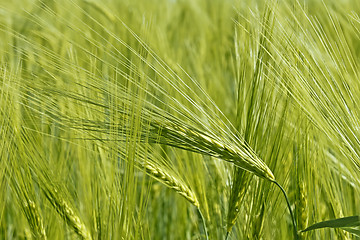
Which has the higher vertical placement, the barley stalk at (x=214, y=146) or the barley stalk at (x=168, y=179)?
the barley stalk at (x=214, y=146)

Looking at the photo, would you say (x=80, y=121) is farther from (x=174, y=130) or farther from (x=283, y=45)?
(x=283, y=45)

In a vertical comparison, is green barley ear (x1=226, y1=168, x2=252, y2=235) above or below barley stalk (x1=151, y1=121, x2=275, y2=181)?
below

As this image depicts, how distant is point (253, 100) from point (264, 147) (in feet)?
0.31

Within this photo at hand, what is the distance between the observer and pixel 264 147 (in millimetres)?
893

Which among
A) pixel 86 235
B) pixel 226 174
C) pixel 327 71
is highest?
pixel 327 71

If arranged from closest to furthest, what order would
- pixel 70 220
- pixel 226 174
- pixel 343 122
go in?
pixel 343 122 → pixel 70 220 → pixel 226 174

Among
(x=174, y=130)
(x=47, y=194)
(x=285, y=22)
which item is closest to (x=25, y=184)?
(x=47, y=194)

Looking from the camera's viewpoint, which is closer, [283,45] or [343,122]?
[343,122]

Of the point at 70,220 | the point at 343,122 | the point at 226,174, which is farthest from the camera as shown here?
the point at 226,174

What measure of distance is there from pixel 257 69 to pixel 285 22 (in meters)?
0.08

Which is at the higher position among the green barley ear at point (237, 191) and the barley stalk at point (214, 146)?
the barley stalk at point (214, 146)

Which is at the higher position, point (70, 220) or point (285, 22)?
point (285, 22)

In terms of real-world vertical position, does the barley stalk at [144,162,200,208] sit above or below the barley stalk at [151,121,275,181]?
below

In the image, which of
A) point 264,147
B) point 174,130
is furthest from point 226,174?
point 174,130
